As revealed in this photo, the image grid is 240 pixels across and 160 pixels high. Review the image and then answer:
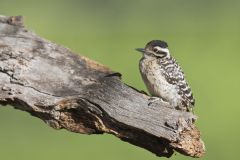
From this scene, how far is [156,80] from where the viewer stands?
488 inches

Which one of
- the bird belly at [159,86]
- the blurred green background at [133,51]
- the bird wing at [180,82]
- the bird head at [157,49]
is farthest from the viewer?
the blurred green background at [133,51]

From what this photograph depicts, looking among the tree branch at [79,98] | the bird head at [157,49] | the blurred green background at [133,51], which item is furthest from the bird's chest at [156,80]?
the blurred green background at [133,51]

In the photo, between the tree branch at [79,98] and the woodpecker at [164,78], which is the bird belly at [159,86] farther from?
the tree branch at [79,98]

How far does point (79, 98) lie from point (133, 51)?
A: 13.7 meters

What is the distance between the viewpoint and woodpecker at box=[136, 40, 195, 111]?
1223cm

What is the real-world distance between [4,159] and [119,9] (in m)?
11.6

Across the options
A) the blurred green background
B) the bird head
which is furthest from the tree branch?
the blurred green background

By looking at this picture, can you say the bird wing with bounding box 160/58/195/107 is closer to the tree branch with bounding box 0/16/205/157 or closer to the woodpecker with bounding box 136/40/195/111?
the woodpecker with bounding box 136/40/195/111

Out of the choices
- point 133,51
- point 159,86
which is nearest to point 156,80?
point 159,86

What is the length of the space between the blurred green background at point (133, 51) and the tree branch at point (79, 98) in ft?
20.5

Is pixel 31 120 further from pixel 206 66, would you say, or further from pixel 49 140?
pixel 206 66

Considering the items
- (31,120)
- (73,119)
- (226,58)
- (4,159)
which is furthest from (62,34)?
(73,119)

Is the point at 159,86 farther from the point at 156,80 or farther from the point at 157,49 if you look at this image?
the point at 157,49

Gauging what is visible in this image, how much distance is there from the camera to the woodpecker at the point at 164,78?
1223cm
